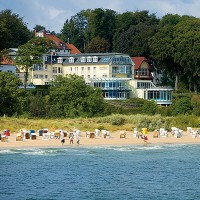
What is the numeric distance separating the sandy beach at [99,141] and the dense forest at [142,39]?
16.1 m

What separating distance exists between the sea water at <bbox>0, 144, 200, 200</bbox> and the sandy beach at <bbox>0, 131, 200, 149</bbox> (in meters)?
1.12

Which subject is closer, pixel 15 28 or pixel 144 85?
pixel 144 85

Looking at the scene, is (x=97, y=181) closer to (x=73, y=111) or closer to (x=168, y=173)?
(x=168, y=173)

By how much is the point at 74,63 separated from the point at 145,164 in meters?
59.4

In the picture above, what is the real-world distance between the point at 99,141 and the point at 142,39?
174 ft

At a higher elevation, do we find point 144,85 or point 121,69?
point 121,69

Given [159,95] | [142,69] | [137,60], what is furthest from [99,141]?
[142,69]

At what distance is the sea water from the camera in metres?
34.8

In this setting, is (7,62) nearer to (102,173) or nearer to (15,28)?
(15,28)

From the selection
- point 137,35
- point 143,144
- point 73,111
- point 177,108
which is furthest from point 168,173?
point 137,35

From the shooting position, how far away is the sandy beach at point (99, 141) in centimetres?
5022

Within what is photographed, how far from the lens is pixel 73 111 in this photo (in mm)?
72500

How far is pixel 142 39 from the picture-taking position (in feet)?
343

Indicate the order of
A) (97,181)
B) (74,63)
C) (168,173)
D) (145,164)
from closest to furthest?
(97,181) → (168,173) → (145,164) → (74,63)
